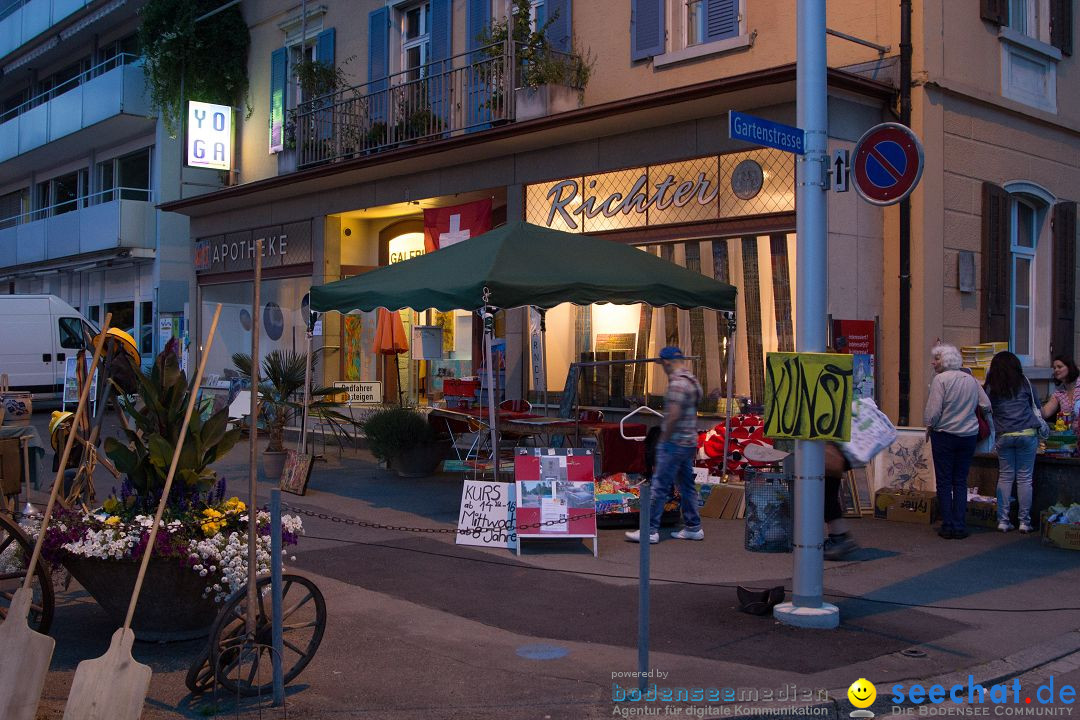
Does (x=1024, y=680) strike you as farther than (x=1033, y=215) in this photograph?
No

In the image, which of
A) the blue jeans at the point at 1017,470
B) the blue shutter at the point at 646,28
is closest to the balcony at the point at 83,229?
the blue shutter at the point at 646,28

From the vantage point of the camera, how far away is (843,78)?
11461mm

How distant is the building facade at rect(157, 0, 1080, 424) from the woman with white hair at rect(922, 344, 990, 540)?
7.31ft

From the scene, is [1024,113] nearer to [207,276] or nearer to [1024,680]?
[1024,680]

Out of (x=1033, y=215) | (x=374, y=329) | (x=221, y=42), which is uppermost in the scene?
(x=221, y=42)

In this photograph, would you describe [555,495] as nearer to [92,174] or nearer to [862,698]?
[862,698]

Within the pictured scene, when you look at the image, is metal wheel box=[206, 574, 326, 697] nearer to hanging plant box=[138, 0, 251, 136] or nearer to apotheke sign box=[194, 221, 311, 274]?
apotheke sign box=[194, 221, 311, 274]

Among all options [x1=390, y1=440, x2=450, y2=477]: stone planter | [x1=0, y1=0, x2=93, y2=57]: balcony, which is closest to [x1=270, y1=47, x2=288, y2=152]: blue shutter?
[x1=0, y1=0, x2=93, y2=57]: balcony

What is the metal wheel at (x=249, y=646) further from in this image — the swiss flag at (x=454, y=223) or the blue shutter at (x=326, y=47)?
the blue shutter at (x=326, y=47)

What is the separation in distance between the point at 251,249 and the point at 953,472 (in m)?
14.9

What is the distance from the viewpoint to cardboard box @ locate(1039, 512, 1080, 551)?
9.08 metres

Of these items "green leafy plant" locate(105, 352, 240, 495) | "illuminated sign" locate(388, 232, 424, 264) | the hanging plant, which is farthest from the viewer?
the hanging plant

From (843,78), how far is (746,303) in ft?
9.55

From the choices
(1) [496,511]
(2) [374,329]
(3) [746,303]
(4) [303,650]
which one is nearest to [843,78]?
(3) [746,303]
